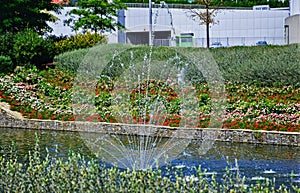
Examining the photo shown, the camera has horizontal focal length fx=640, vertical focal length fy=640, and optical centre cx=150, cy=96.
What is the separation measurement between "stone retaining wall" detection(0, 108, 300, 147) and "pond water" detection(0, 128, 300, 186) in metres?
0.25

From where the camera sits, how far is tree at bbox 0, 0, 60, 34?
23141mm

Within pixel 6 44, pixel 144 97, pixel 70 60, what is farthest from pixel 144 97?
pixel 6 44

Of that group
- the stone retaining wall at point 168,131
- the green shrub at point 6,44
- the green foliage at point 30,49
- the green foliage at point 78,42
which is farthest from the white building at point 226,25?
the stone retaining wall at point 168,131

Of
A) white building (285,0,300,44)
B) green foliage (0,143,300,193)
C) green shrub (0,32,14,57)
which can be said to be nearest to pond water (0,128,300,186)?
green foliage (0,143,300,193)

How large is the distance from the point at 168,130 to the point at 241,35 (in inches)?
1107

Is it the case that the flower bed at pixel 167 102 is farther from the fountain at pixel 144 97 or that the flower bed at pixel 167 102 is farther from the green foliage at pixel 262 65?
the green foliage at pixel 262 65

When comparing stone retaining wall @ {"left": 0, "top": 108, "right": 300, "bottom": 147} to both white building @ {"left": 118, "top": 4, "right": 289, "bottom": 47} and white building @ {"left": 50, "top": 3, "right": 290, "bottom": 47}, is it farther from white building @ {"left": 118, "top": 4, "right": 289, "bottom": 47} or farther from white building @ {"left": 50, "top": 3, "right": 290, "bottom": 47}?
→ white building @ {"left": 118, "top": 4, "right": 289, "bottom": 47}

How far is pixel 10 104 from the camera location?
1739 centimetres

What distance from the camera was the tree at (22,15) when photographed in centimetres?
2314

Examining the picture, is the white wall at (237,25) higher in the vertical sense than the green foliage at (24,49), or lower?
higher

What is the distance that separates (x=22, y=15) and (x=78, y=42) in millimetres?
2303

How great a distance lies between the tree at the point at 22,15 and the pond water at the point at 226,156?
9.39m

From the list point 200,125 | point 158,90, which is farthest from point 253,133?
point 158,90

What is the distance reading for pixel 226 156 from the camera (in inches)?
447
